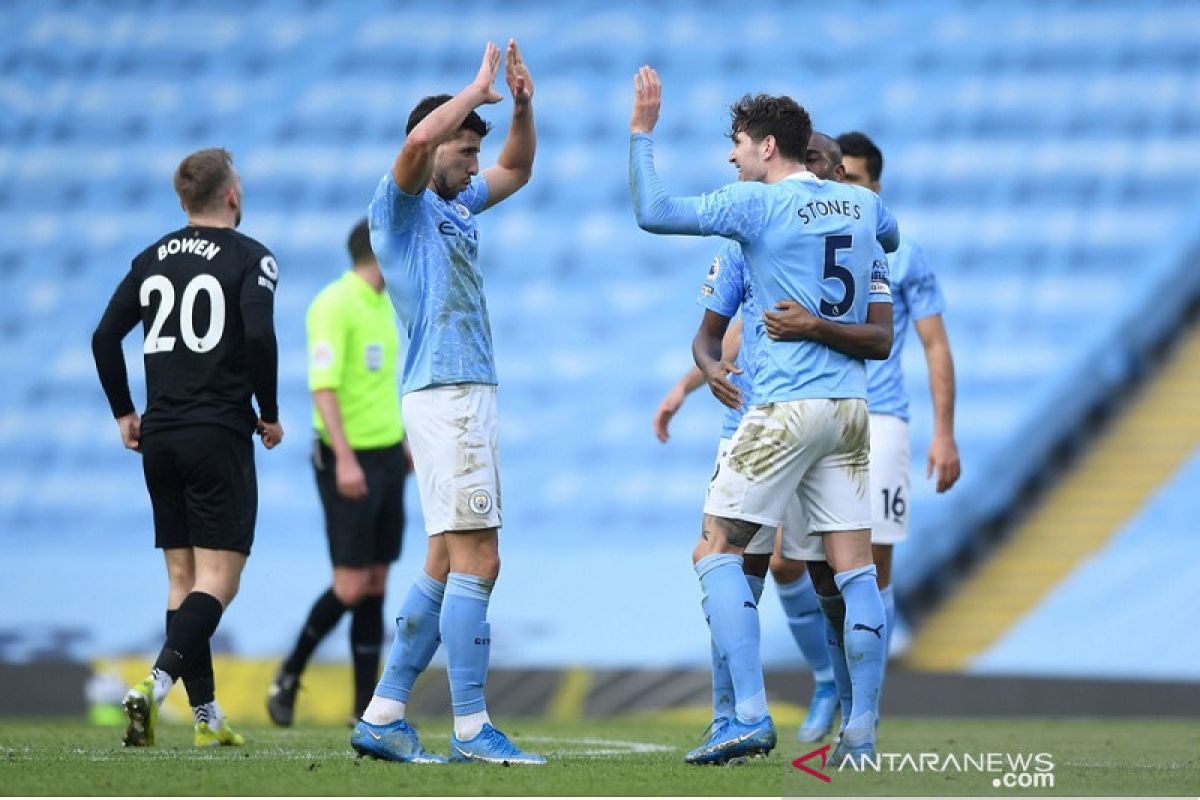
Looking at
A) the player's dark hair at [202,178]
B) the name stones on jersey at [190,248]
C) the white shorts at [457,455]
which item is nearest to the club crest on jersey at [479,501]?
the white shorts at [457,455]

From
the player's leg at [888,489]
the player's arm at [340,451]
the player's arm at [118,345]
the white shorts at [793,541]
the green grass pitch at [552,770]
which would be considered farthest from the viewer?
the player's arm at [340,451]

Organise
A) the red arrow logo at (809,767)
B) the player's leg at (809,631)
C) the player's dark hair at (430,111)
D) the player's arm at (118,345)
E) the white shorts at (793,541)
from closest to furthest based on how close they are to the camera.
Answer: the red arrow logo at (809,767) < the player's dark hair at (430,111) < the white shorts at (793,541) < the player's arm at (118,345) < the player's leg at (809,631)

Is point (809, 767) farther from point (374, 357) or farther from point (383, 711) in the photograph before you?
point (374, 357)

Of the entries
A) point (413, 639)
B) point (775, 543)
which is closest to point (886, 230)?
point (775, 543)

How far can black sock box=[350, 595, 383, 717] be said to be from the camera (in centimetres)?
792

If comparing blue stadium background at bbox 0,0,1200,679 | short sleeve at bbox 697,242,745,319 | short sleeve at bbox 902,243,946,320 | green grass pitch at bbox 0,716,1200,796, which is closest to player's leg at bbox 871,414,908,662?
short sleeve at bbox 902,243,946,320

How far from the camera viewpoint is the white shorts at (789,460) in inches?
205

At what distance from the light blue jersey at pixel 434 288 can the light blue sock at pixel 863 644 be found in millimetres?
1132

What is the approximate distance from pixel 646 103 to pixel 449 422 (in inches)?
39.0

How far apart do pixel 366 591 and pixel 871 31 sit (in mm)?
6351

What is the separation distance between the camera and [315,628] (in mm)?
8078

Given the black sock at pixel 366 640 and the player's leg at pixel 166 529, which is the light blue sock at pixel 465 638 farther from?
the black sock at pixel 366 640

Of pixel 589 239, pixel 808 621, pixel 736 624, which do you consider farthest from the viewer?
pixel 589 239

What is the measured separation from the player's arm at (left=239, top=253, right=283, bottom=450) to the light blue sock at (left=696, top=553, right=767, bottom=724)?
1.61 m
